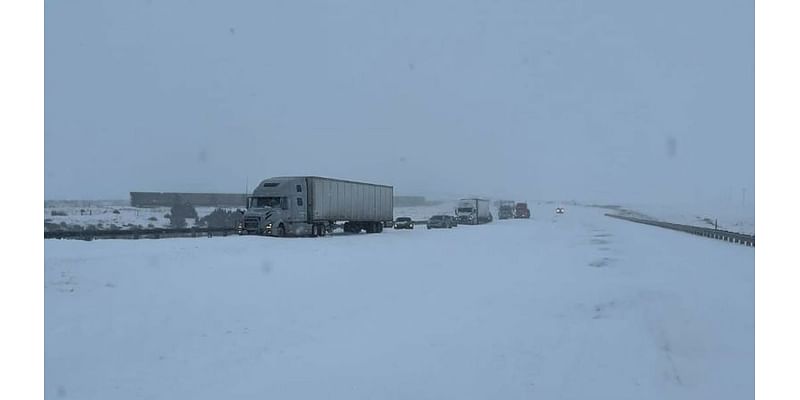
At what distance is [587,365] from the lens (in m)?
9.38

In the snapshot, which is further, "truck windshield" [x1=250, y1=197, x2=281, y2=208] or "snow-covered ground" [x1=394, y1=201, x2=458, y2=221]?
"snow-covered ground" [x1=394, y1=201, x2=458, y2=221]

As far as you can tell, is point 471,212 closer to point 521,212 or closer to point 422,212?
point 521,212

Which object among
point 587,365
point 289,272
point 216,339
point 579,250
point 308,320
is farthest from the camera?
point 579,250

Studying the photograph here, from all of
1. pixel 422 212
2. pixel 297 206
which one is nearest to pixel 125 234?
pixel 297 206

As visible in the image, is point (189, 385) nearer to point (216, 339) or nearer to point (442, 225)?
point (216, 339)

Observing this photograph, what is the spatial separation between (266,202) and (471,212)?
131 ft

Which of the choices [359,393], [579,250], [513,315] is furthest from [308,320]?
[579,250]

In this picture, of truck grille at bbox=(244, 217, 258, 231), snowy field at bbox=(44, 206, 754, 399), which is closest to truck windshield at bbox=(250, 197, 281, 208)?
truck grille at bbox=(244, 217, 258, 231)

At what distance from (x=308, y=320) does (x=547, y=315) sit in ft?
15.1

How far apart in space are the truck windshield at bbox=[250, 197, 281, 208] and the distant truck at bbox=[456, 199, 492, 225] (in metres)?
38.1

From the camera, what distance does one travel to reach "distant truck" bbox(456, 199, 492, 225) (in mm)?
75250

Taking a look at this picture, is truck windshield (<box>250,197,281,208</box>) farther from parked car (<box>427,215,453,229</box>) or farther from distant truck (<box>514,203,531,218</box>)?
distant truck (<box>514,203,531,218</box>)

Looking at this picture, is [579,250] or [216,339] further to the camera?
[579,250]

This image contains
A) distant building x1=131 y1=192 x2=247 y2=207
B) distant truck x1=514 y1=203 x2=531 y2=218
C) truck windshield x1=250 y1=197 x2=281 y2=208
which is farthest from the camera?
distant truck x1=514 y1=203 x2=531 y2=218
